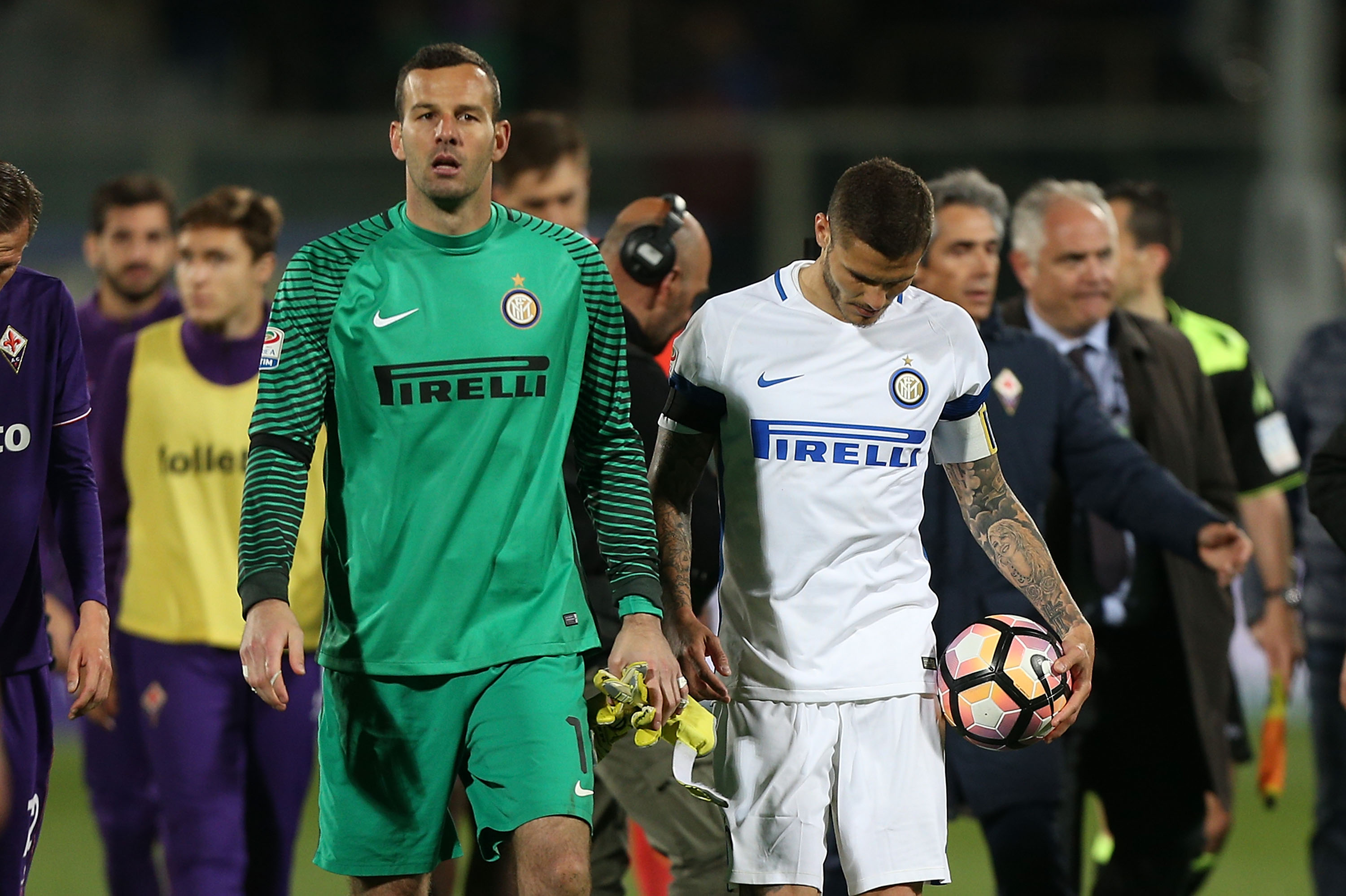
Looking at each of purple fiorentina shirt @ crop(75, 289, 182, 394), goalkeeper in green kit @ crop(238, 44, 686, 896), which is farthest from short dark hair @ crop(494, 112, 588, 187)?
goalkeeper in green kit @ crop(238, 44, 686, 896)

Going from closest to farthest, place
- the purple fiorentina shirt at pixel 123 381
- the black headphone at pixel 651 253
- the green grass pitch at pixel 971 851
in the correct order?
the black headphone at pixel 651 253
the purple fiorentina shirt at pixel 123 381
the green grass pitch at pixel 971 851

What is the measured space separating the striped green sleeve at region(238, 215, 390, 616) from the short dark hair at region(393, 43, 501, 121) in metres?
0.40

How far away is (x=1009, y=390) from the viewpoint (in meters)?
5.38

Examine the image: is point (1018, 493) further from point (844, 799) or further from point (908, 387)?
point (844, 799)

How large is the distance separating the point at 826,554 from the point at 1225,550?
120 cm

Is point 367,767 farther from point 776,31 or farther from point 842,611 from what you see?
point 776,31

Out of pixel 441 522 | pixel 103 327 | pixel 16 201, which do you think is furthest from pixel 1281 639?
pixel 16 201

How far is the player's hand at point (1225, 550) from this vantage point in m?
4.61

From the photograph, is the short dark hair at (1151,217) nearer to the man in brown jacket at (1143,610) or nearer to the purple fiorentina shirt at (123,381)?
the man in brown jacket at (1143,610)

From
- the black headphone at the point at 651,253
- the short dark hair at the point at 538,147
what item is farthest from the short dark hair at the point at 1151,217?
the black headphone at the point at 651,253

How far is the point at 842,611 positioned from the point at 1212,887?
441 cm

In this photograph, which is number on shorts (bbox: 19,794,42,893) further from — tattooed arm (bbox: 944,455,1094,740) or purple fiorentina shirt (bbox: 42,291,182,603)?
purple fiorentina shirt (bbox: 42,291,182,603)

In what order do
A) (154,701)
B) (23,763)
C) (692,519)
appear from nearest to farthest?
1. (23,763)
2. (692,519)
3. (154,701)

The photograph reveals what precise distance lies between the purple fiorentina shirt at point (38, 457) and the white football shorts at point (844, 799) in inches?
62.0
